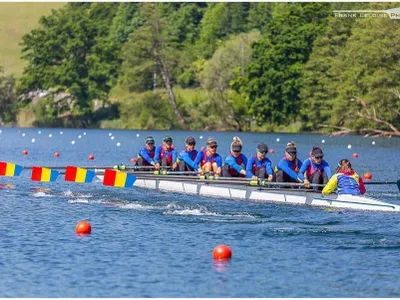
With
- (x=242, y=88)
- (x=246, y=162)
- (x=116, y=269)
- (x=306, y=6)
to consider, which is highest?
(x=306, y=6)

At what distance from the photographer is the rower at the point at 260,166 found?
94.2 ft

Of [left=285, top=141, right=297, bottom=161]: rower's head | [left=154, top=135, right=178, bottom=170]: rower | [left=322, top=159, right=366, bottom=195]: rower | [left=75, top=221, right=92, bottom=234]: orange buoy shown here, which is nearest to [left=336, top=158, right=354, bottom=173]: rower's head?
[left=322, top=159, right=366, bottom=195]: rower

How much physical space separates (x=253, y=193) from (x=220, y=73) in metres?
66.7

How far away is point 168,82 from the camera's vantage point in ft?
333

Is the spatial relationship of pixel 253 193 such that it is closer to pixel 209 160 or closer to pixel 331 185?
pixel 209 160

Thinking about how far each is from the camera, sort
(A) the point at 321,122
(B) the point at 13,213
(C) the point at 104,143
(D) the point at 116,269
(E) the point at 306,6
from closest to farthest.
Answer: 1. (D) the point at 116,269
2. (B) the point at 13,213
3. (C) the point at 104,143
4. (A) the point at 321,122
5. (E) the point at 306,6

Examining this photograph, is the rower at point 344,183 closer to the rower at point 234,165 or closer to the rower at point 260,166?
the rower at point 260,166

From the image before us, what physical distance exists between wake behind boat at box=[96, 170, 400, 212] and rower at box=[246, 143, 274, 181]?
16.6 inches

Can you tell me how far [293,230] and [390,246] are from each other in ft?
9.23

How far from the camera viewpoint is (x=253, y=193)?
1123 inches

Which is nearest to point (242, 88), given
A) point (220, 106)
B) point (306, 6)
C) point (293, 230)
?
point (220, 106)

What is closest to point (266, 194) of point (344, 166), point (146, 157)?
point (344, 166)

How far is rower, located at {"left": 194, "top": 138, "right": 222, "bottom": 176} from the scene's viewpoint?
3059 cm

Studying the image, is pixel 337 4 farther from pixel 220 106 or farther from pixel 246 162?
pixel 246 162
